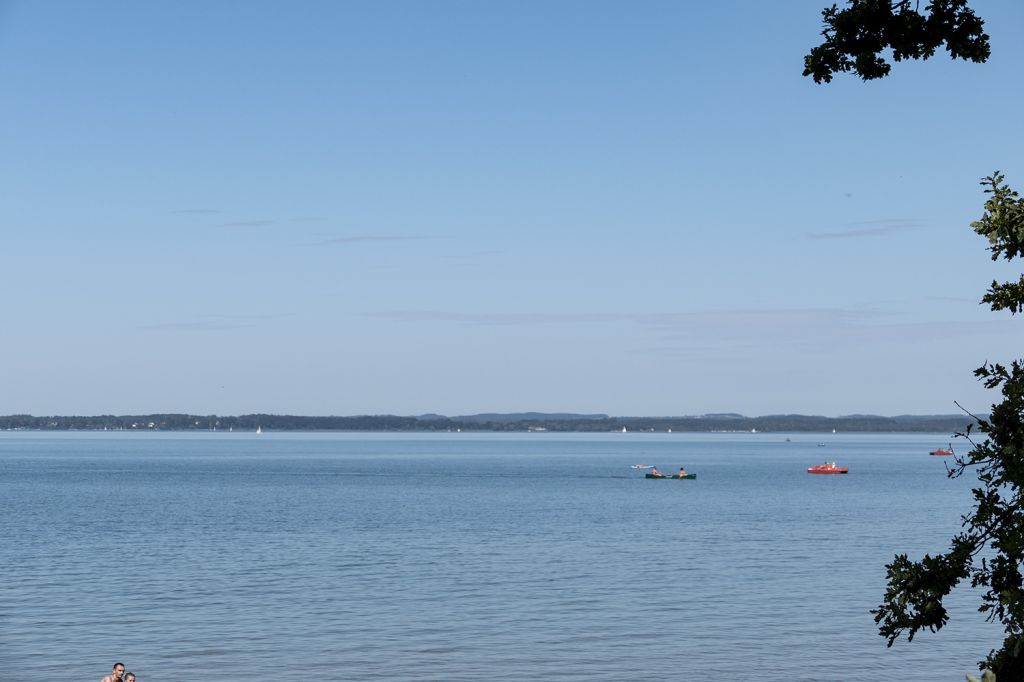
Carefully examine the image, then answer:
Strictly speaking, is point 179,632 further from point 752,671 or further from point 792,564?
point 792,564

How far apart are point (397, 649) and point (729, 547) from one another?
4300 cm

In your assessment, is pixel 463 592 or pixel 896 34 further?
pixel 463 592

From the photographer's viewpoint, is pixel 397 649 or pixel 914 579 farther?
pixel 397 649

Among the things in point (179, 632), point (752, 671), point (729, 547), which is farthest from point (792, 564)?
point (179, 632)

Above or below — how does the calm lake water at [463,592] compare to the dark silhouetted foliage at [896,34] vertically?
below

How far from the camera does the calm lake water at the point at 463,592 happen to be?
4381 cm

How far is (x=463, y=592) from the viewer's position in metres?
61.3

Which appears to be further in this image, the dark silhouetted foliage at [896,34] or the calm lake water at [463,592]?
the calm lake water at [463,592]

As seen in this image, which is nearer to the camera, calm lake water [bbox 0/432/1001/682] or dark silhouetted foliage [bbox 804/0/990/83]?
dark silhouetted foliage [bbox 804/0/990/83]

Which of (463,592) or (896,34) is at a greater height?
(896,34)

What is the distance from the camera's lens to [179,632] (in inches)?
1938

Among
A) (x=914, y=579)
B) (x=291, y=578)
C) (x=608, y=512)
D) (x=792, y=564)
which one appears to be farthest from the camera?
(x=608, y=512)

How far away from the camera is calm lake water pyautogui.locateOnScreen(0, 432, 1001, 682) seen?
43812mm

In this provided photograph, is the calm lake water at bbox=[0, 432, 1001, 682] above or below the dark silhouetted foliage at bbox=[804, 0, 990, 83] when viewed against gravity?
below
